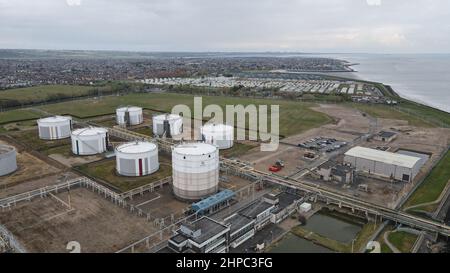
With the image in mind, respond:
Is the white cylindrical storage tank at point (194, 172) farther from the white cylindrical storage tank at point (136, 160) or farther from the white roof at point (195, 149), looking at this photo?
the white cylindrical storage tank at point (136, 160)

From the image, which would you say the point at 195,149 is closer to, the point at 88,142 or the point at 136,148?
the point at 136,148

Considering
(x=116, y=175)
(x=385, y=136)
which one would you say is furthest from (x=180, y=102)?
(x=385, y=136)

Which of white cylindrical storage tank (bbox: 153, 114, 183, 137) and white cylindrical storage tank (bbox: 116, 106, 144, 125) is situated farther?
white cylindrical storage tank (bbox: 116, 106, 144, 125)

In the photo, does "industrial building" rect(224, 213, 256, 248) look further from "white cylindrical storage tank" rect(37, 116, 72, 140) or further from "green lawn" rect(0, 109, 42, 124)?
"green lawn" rect(0, 109, 42, 124)

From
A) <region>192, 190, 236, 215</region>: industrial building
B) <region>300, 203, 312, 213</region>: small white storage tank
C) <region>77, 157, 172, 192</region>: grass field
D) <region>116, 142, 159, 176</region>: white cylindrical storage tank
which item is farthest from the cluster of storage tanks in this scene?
<region>300, 203, 312, 213</region>: small white storage tank

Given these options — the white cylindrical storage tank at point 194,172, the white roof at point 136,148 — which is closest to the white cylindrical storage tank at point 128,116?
the white roof at point 136,148

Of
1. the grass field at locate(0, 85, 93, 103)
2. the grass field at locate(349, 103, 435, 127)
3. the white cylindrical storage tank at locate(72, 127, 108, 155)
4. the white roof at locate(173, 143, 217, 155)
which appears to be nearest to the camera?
the white roof at locate(173, 143, 217, 155)
